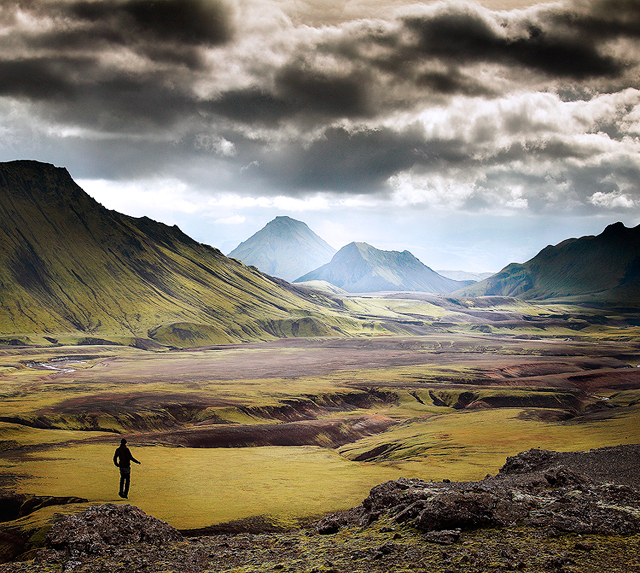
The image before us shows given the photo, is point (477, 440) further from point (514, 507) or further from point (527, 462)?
point (514, 507)

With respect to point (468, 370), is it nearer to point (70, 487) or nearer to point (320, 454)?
point (320, 454)

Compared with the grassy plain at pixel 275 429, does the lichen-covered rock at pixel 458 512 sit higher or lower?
higher

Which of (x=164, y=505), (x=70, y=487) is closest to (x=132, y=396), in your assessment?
(x=70, y=487)

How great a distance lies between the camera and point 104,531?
27.2 m

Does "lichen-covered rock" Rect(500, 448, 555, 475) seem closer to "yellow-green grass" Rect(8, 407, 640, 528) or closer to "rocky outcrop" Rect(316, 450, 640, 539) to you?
"rocky outcrop" Rect(316, 450, 640, 539)

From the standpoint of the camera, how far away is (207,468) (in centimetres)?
5962

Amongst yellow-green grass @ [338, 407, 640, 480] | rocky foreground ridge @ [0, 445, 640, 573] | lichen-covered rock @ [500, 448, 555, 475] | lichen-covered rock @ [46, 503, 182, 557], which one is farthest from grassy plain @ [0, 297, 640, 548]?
lichen-covered rock @ [500, 448, 555, 475]

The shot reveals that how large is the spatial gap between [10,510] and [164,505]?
13959 millimetres

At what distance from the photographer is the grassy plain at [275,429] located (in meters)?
45.7

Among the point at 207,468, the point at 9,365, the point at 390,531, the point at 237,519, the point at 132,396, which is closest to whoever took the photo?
the point at 390,531

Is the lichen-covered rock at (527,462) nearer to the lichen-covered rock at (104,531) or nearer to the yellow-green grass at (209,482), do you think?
the yellow-green grass at (209,482)

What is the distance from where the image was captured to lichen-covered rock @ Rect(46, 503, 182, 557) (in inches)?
1025

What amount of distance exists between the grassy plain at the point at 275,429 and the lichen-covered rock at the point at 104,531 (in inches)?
235

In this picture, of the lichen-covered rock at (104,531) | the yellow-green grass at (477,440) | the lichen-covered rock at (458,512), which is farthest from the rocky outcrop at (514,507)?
the yellow-green grass at (477,440)
